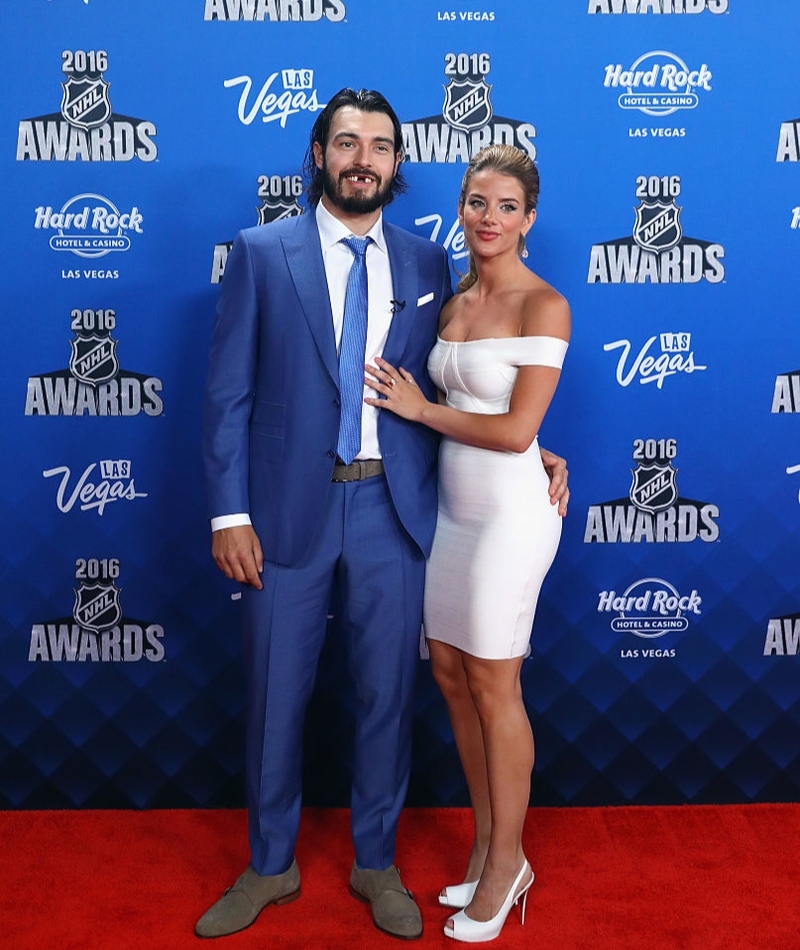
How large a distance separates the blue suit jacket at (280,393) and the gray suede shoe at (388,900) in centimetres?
98

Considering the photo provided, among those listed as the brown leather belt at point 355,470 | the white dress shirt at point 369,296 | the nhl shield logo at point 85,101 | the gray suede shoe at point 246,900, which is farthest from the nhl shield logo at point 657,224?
the gray suede shoe at point 246,900

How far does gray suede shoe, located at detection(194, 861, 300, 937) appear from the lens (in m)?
2.58

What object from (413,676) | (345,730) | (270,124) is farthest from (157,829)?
(270,124)

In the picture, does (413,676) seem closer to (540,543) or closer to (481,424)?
(540,543)

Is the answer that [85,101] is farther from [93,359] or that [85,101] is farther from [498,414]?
[498,414]

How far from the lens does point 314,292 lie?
8.22 ft

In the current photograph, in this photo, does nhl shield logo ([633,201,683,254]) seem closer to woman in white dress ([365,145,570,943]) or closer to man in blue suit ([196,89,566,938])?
woman in white dress ([365,145,570,943])

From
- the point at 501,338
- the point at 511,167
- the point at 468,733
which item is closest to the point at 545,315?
the point at 501,338

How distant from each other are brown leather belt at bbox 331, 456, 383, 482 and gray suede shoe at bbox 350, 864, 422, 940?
3.82ft

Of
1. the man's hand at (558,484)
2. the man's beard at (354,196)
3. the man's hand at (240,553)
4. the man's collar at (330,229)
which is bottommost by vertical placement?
the man's hand at (240,553)

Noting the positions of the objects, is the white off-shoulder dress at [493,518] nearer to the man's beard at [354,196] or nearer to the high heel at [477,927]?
the man's beard at [354,196]

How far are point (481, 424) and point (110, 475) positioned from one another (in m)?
1.38

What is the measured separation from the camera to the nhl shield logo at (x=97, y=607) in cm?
322

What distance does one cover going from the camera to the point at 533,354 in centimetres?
243
